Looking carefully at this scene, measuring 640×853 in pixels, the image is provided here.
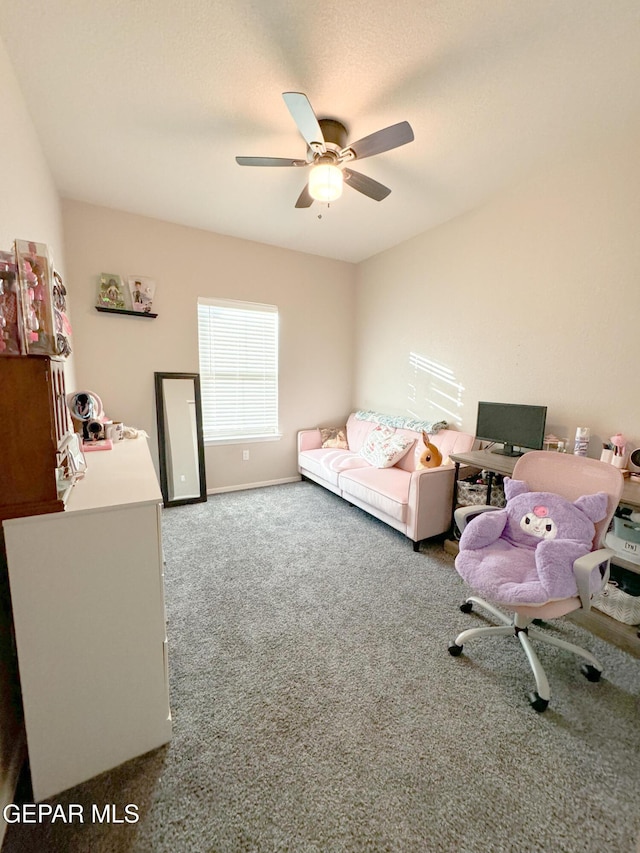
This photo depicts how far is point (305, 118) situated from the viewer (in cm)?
156

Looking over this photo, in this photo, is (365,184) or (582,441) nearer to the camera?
(365,184)

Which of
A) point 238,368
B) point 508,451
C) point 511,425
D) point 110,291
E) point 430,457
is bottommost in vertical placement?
point 430,457

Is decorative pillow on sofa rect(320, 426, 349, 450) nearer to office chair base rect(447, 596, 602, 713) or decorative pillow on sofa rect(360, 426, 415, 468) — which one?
decorative pillow on sofa rect(360, 426, 415, 468)

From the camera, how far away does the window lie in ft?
11.8

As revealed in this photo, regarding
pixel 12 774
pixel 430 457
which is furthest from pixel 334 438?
pixel 12 774

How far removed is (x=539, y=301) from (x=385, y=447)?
1.76 meters

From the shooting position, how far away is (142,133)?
6.60 feet

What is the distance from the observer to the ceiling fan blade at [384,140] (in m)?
1.57

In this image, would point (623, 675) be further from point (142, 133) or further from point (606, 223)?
point (142, 133)

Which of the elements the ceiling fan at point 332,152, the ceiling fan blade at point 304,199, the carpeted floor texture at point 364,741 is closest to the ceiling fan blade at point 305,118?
the ceiling fan at point 332,152

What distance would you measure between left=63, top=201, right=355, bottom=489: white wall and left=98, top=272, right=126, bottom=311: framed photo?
0.21ft

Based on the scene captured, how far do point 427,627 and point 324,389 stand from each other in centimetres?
302

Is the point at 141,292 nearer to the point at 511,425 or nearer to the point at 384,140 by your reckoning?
the point at 384,140

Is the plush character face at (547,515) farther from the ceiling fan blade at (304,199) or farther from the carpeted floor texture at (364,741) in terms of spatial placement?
the ceiling fan blade at (304,199)
